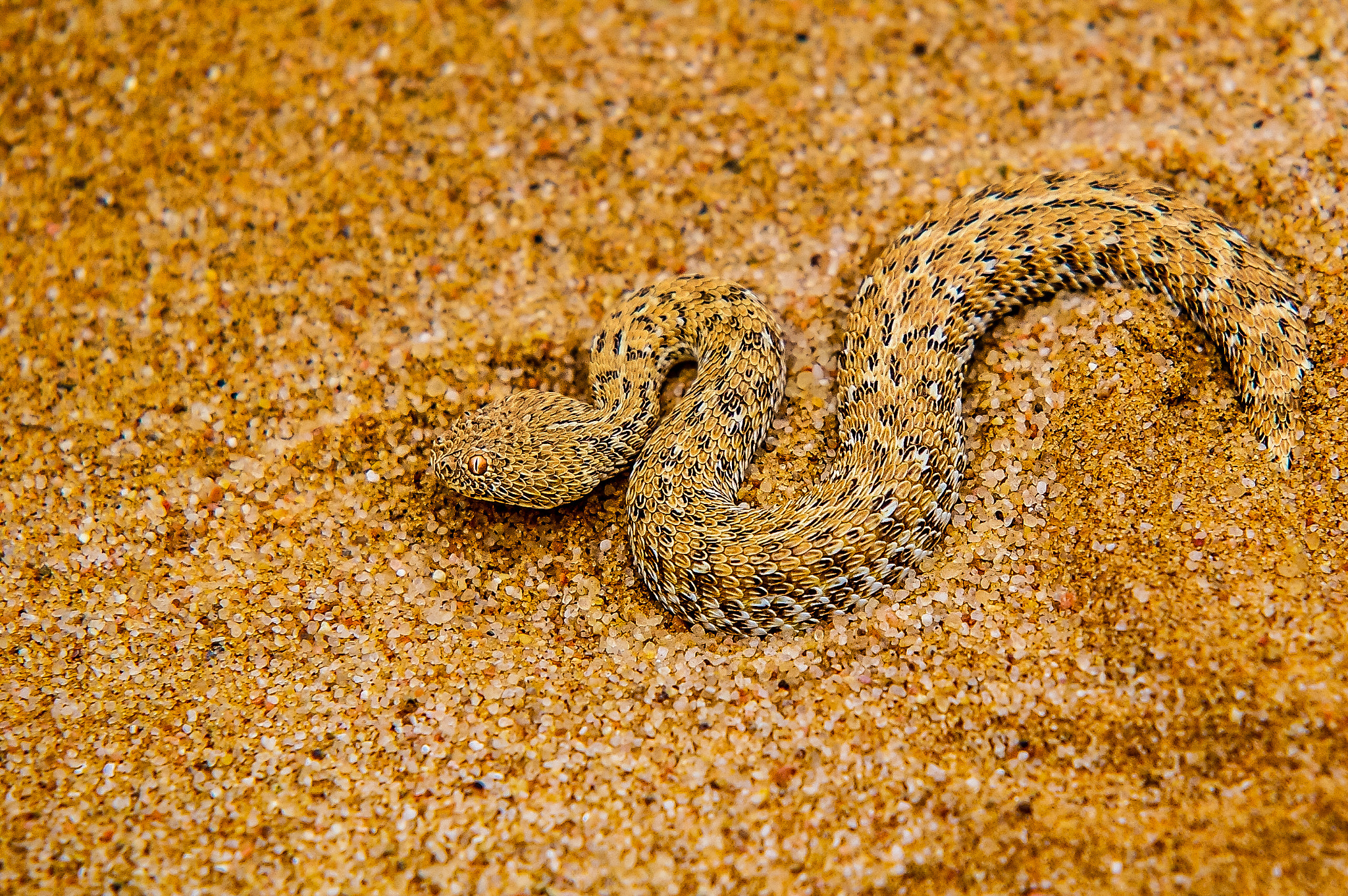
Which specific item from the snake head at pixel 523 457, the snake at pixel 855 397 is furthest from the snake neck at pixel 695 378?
the snake head at pixel 523 457

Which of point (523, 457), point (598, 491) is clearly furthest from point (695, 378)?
point (523, 457)

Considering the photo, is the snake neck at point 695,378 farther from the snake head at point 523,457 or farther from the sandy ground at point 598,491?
the sandy ground at point 598,491

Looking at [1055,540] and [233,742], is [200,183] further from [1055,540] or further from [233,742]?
[1055,540]

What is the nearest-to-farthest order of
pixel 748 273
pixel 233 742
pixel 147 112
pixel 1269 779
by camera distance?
pixel 1269 779 < pixel 233 742 < pixel 748 273 < pixel 147 112

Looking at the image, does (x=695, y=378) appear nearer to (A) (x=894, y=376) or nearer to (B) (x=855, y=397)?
(B) (x=855, y=397)

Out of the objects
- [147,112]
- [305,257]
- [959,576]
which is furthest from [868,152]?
[147,112]

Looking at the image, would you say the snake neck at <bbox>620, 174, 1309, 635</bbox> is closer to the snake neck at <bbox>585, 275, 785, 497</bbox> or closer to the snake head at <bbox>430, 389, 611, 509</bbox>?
the snake neck at <bbox>585, 275, 785, 497</bbox>

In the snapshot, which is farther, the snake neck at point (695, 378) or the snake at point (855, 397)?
the snake neck at point (695, 378)
